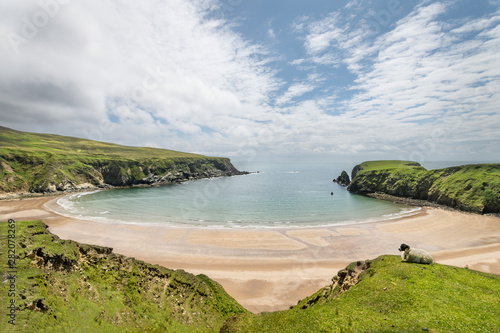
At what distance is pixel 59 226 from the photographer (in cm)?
4541

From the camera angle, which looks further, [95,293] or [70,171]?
[70,171]

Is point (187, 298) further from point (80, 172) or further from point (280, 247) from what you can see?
point (80, 172)

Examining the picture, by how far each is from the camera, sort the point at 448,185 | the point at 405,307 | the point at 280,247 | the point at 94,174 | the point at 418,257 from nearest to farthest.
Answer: the point at 405,307
the point at 418,257
the point at 280,247
the point at 448,185
the point at 94,174

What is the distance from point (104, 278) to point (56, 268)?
94.2 inches

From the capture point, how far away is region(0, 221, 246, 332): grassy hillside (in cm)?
881

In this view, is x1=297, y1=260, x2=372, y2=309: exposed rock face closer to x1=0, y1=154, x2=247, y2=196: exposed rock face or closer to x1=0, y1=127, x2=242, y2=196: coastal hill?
x1=0, y1=154, x2=247, y2=196: exposed rock face

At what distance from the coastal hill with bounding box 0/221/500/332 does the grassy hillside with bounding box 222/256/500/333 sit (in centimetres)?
4

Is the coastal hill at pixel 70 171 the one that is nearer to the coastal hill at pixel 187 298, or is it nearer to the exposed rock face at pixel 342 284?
the coastal hill at pixel 187 298

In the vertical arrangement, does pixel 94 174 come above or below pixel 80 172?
below

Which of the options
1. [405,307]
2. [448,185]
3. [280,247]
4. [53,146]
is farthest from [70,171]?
[448,185]

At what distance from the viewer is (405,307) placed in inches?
365

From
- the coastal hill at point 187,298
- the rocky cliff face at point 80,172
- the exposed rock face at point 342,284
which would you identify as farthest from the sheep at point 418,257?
the rocky cliff face at point 80,172

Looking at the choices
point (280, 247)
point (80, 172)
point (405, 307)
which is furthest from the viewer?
point (80, 172)

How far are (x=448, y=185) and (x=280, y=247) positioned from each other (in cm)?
6997
